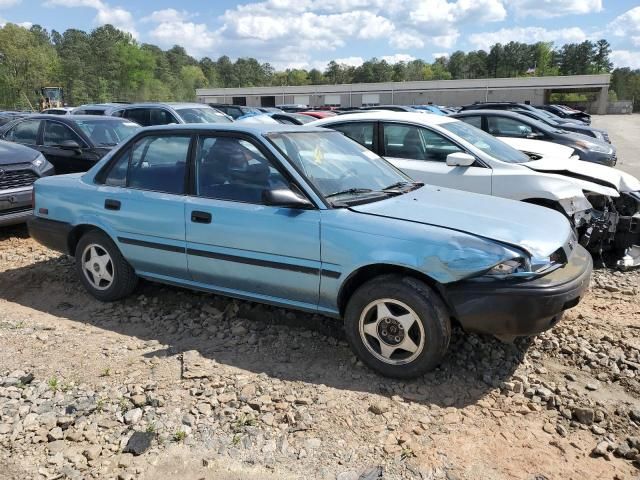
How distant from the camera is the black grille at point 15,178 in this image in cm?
720

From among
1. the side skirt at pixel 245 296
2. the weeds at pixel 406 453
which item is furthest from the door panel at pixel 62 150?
the weeds at pixel 406 453

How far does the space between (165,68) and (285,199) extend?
4494 inches

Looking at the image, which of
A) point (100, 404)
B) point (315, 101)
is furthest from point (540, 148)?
point (315, 101)

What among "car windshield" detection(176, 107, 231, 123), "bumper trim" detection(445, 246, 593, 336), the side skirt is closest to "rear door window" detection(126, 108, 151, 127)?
"car windshield" detection(176, 107, 231, 123)

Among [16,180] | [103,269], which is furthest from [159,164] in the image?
[16,180]

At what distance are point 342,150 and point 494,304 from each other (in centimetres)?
195

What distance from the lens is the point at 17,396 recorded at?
11.6 feet

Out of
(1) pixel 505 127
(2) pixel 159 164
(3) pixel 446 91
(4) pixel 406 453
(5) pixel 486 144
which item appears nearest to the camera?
(4) pixel 406 453

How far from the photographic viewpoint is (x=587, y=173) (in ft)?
21.5

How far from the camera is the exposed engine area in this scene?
574 cm

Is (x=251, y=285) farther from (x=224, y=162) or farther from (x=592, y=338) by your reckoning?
(x=592, y=338)

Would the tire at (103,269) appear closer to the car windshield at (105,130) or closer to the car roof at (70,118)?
the car windshield at (105,130)

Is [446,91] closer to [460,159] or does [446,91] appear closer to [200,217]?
[460,159]

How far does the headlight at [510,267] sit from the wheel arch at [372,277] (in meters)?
0.35
